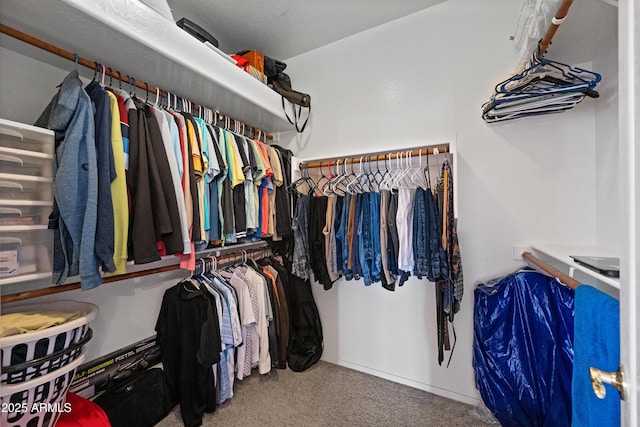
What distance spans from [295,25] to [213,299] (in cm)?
210

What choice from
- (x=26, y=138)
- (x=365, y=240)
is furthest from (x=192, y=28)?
(x=365, y=240)

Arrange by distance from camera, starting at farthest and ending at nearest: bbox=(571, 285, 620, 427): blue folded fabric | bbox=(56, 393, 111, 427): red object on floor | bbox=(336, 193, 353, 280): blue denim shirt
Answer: bbox=(336, 193, 353, 280): blue denim shirt < bbox=(56, 393, 111, 427): red object on floor < bbox=(571, 285, 620, 427): blue folded fabric

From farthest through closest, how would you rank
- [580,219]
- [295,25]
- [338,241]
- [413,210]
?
[295,25] → [338,241] → [413,210] → [580,219]

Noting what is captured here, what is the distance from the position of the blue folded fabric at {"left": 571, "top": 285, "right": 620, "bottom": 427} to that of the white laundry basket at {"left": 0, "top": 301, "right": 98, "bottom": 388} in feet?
5.63

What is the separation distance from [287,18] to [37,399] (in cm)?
247

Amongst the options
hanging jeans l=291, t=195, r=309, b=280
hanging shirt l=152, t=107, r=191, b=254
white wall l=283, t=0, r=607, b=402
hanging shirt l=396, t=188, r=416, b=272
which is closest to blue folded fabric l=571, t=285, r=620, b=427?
hanging shirt l=396, t=188, r=416, b=272

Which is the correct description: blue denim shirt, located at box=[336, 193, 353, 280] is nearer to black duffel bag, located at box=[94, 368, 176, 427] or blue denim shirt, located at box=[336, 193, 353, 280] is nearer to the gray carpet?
the gray carpet

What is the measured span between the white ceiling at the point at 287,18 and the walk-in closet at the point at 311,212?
2 cm

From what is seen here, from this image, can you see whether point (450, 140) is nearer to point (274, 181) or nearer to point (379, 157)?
point (379, 157)

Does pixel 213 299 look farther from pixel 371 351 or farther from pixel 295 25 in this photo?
pixel 295 25

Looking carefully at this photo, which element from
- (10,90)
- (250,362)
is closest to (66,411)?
(250,362)

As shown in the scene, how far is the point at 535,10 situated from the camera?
1.11 meters

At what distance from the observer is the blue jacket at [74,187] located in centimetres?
97

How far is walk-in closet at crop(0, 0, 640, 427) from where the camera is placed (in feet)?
3.27
